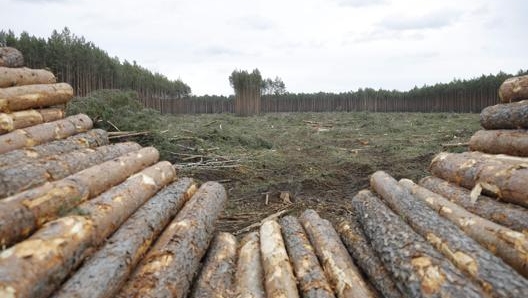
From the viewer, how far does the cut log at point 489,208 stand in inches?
141

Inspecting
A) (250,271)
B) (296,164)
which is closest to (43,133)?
(250,271)

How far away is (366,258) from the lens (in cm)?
405

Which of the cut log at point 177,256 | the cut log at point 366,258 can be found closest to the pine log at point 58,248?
the cut log at point 177,256

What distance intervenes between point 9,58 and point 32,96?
4.08ft

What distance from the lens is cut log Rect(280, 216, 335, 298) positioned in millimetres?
3479

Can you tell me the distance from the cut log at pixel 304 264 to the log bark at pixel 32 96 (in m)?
4.09

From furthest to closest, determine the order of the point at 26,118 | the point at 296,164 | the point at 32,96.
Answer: the point at 296,164 < the point at 32,96 < the point at 26,118

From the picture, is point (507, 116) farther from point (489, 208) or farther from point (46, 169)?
point (46, 169)

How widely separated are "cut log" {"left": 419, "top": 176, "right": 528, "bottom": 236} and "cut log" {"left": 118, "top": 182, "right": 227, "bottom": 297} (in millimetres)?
2868

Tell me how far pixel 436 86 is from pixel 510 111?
3240 cm

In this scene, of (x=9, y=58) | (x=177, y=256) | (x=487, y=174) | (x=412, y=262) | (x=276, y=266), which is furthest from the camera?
(x=9, y=58)

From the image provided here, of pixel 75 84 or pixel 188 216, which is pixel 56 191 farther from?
pixel 75 84

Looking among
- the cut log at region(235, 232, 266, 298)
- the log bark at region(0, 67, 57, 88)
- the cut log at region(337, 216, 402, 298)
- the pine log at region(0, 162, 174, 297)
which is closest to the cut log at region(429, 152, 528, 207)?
the cut log at region(337, 216, 402, 298)

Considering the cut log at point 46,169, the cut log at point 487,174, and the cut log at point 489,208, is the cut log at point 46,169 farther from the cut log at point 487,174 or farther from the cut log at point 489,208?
the cut log at point 487,174
